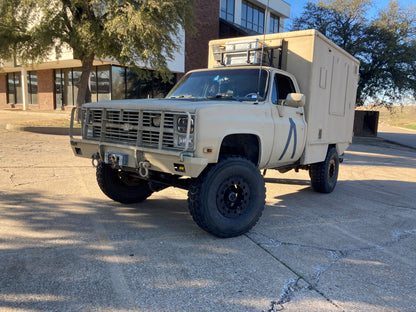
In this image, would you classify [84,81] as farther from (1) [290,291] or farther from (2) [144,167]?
(1) [290,291]

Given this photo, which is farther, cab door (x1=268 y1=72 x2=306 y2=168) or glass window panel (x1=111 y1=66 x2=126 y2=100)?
glass window panel (x1=111 y1=66 x2=126 y2=100)

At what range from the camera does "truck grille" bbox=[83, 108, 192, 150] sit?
12.6 ft

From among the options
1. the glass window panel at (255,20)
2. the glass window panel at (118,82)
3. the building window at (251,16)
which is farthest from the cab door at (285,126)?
the glass window panel at (255,20)

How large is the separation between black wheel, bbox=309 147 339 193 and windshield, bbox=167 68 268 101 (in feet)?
8.60

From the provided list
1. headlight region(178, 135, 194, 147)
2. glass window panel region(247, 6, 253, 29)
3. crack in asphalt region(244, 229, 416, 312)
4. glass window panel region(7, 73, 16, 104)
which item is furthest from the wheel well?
glass window panel region(7, 73, 16, 104)

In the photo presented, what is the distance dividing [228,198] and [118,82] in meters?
19.1

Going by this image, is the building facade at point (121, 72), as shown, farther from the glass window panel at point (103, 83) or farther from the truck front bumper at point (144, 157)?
the truck front bumper at point (144, 157)

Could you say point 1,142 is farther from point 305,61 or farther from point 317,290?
point 317,290

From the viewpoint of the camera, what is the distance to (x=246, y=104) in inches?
171

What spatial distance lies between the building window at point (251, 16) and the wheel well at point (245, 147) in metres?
26.4

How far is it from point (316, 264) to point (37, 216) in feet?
11.9

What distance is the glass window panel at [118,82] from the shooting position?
21.4m

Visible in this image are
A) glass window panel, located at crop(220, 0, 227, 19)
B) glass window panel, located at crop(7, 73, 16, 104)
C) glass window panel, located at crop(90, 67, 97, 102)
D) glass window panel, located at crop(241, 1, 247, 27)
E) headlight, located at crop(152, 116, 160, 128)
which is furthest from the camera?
glass window panel, located at crop(7, 73, 16, 104)

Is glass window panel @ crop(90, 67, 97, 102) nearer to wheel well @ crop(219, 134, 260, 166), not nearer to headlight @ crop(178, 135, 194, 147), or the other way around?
wheel well @ crop(219, 134, 260, 166)
